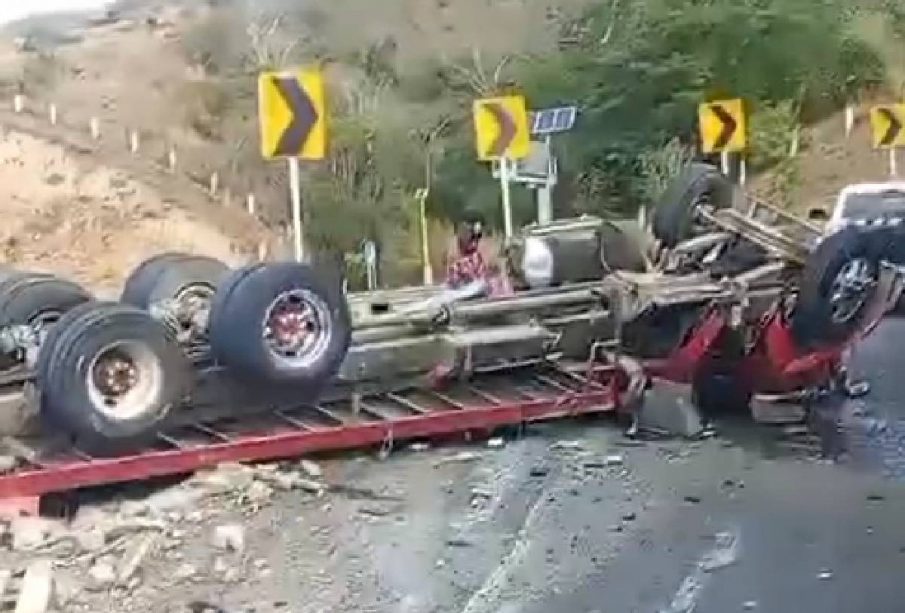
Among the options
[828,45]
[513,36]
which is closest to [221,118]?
[513,36]

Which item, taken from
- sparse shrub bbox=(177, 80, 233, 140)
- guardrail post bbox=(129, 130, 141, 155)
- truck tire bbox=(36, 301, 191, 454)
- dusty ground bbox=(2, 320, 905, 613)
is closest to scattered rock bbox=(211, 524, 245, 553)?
dusty ground bbox=(2, 320, 905, 613)

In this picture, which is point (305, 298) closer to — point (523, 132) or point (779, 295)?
point (779, 295)

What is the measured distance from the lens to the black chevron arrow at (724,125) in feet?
60.9

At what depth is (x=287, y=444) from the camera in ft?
32.0

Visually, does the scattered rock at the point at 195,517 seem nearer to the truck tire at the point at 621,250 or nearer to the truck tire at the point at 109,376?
the truck tire at the point at 109,376

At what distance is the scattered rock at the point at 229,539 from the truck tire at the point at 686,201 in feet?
16.8

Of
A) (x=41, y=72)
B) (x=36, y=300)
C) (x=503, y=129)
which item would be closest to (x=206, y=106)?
(x=41, y=72)

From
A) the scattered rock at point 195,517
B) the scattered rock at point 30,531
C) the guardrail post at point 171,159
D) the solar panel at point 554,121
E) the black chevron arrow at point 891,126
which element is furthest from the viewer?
the guardrail post at point 171,159

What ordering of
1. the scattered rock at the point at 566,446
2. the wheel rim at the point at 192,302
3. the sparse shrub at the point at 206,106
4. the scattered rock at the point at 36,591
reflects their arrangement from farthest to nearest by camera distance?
the sparse shrub at the point at 206,106
the scattered rock at the point at 566,446
the wheel rim at the point at 192,302
the scattered rock at the point at 36,591

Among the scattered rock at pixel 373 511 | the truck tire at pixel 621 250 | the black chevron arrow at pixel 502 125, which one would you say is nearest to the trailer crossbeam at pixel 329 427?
the scattered rock at pixel 373 511

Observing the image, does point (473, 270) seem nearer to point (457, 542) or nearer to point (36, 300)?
point (36, 300)

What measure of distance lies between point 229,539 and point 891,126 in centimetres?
1750

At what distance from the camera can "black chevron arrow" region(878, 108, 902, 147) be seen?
2355 cm

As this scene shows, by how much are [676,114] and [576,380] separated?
19.7m
